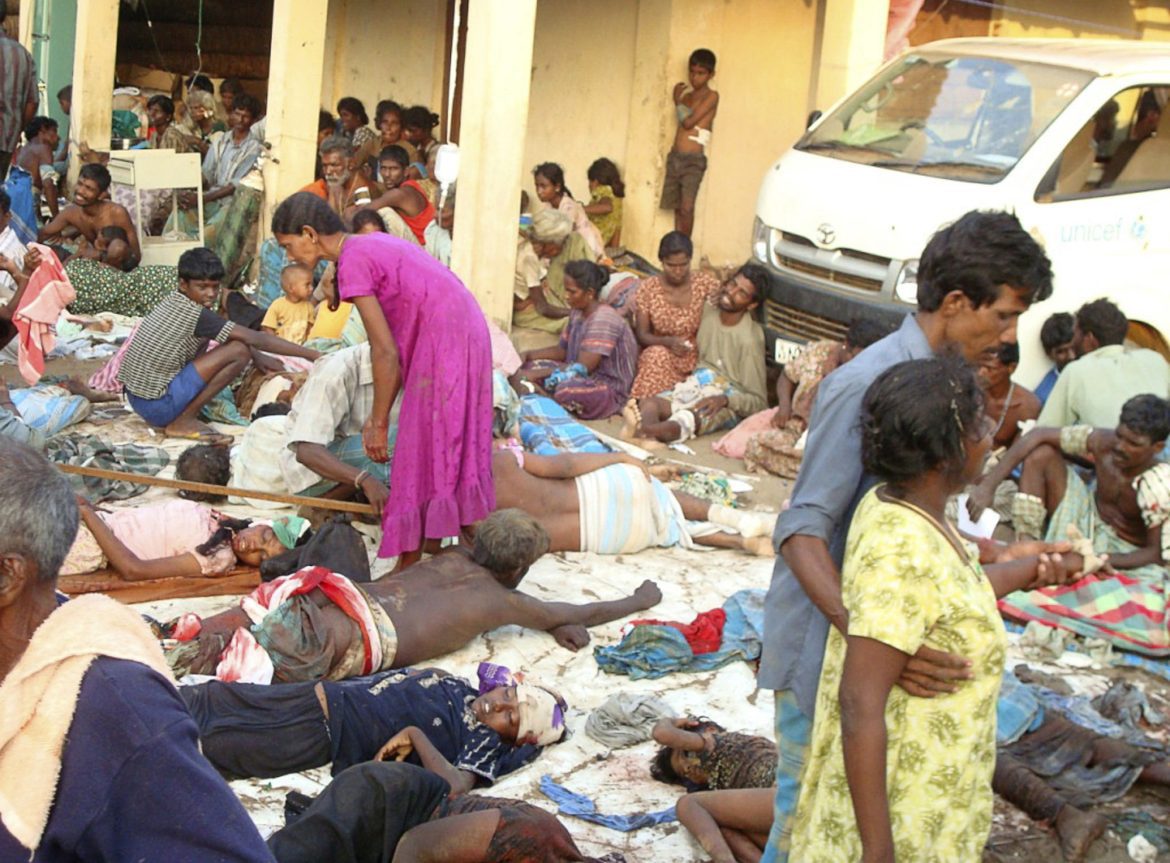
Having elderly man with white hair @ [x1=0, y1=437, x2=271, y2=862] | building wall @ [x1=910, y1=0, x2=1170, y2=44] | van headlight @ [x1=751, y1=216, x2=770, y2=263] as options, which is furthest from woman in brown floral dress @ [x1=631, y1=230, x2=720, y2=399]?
elderly man with white hair @ [x1=0, y1=437, x2=271, y2=862]

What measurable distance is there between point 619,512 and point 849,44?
5.50m

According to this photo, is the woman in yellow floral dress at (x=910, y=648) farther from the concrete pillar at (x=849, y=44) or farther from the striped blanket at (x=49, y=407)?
the concrete pillar at (x=849, y=44)

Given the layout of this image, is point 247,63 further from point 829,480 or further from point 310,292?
point 829,480

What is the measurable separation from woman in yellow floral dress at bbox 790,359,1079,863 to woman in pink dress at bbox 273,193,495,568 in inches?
125

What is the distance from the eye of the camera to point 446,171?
31.9ft

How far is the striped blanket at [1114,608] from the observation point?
5.74m

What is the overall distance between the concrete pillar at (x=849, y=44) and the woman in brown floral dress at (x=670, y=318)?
2.18 metres

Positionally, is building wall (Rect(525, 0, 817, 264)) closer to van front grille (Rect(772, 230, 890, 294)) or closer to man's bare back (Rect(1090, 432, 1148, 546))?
van front grille (Rect(772, 230, 890, 294))

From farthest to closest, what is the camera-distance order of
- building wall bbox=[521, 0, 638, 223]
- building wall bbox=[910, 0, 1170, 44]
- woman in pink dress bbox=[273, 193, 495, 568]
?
building wall bbox=[910, 0, 1170, 44] < building wall bbox=[521, 0, 638, 223] < woman in pink dress bbox=[273, 193, 495, 568]

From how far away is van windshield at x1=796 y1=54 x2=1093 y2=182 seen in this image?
818cm

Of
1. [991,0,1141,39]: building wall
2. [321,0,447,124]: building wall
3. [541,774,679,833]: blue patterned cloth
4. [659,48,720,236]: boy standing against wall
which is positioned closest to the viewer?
[541,774,679,833]: blue patterned cloth

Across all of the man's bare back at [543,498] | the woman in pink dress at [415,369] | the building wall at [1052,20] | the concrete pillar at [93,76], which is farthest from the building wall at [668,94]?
the woman in pink dress at [415,369]

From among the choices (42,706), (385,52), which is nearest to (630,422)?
(42,706)

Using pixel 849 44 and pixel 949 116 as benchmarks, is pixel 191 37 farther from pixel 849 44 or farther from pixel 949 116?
pixel 949 116
